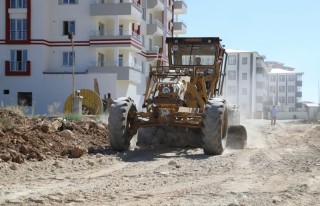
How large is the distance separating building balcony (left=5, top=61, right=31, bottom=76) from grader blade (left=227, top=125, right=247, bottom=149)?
30.2 meters

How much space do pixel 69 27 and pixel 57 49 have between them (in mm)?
2092

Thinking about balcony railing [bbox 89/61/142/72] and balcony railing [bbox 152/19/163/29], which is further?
balcony railing [bbox 152/19/163/29]

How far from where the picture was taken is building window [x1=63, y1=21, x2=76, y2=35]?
43.4 meters

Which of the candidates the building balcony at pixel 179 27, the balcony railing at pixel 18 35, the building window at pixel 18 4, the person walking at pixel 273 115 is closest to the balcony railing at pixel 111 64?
the balcony railing at pixel 18 35

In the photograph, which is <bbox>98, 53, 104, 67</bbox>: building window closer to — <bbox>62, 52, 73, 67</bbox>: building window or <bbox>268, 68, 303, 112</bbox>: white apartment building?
<bbox>62, 52, 73, 67</bbox>: building window

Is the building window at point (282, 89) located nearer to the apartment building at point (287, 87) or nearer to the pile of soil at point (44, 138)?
the apartment building at point (287, 87)

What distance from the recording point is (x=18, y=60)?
4281 centimetres

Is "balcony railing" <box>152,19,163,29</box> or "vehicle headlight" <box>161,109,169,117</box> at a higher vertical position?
"balcony railing" <box>152,19,163,29</box>

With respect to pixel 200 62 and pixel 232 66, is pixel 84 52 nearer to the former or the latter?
pixel 200 62

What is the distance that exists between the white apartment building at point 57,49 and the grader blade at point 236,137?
86.5ft

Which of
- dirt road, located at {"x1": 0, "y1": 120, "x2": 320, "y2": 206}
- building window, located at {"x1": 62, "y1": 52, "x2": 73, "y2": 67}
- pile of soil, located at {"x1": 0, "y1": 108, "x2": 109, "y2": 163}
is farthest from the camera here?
building window, located at {"x1": 62, "y1": 52, "x2": 73, "y2": 67}

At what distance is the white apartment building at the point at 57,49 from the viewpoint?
4116 cm

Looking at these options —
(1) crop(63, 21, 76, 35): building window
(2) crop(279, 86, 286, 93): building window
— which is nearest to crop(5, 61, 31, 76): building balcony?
(1) crop(63, 21, 76, 35): building window

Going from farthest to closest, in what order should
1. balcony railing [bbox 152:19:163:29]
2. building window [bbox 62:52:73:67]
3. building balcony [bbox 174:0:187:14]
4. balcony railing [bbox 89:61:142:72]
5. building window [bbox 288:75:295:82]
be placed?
1. building window [bbox 288:75:295:82]
2. building balcony [bbox 174:0:187:14]
3. balcony railing [bbox 152:19:163:29]
4. building window [bbox 62:52:73:67]
5. balcony railing [bbox 89:61:142:72]
